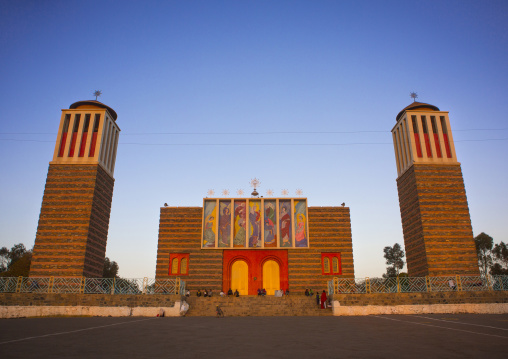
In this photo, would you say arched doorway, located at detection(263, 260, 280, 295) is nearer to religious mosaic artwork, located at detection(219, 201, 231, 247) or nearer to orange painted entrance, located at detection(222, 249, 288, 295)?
orange painted entrance, located at detection(222, 249, 288, 295)

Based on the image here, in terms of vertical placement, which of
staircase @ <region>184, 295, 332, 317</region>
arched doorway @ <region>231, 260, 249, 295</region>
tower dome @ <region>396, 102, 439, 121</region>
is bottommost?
staircase @ <region>184, 295, 332, 317</region>

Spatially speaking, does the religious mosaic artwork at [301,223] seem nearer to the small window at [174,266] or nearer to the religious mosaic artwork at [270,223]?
the religious mosaic artwork at [270,223]

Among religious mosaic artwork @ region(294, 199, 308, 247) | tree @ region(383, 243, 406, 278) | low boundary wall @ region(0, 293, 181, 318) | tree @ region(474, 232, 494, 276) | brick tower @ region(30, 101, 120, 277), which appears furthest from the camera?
tree @ region(383, 243, 406, 278)

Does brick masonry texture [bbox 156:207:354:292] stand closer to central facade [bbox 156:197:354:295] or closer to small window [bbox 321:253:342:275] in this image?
central facade [bbox 156:197:354:295]

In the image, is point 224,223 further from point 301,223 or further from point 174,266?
point 301,223

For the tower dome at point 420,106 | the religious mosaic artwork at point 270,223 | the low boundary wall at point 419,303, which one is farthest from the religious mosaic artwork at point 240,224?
the tower dome at point 420,106

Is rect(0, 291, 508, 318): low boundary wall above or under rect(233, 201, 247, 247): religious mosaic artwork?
under

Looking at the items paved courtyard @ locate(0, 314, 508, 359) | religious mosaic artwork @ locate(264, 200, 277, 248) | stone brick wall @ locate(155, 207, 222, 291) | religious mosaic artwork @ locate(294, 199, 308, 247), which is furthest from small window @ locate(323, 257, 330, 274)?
A: paved courtyard @ locate(0, 314, 508, 359)

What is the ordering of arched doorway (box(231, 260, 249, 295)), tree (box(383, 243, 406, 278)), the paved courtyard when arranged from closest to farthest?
the paved courtyard
arched doorway (box(231, 260, 249, 295))
tree (box(383, 243, 406, 278))

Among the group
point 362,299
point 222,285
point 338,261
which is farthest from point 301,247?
point 362,299

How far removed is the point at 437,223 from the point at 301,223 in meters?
10.0

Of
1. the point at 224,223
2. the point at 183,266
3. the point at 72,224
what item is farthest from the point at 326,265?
the point at 72,224

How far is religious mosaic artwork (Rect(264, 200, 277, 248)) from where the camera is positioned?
28.1 metres

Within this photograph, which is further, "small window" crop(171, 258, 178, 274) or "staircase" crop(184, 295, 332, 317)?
"small window" crop(171, 258, 178, 274)
